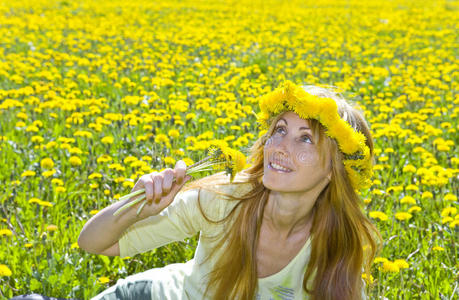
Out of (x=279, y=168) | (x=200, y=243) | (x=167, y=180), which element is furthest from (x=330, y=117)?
(x=200, y=243)

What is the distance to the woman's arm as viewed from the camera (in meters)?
1.87

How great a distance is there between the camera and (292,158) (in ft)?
6.68

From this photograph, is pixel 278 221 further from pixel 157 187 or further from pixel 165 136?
pixel 165 136

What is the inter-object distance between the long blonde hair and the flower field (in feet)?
1.13

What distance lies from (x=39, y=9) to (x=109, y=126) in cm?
920

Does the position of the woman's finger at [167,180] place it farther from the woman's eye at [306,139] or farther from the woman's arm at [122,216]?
the woman's eye at [306,139]

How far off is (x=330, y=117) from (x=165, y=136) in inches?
88.1

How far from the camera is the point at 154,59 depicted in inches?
307

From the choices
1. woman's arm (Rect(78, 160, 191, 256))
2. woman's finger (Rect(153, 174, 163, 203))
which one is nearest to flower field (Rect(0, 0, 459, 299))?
woman's arm (Rect(78, 160, 191, 256))

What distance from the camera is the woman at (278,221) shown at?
2025mm

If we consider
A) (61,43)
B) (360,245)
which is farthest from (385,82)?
(360,245)

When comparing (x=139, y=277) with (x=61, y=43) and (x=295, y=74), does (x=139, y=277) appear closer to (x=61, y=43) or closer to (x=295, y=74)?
(x=295, y=74)

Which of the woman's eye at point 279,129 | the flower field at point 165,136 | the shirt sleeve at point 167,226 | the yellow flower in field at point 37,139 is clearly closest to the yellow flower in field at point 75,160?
the flower field at point 165,136

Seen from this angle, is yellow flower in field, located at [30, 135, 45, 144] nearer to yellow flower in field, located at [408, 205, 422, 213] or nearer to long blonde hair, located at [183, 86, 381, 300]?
long blonde hair, located at [183, 86, 381, 300]
